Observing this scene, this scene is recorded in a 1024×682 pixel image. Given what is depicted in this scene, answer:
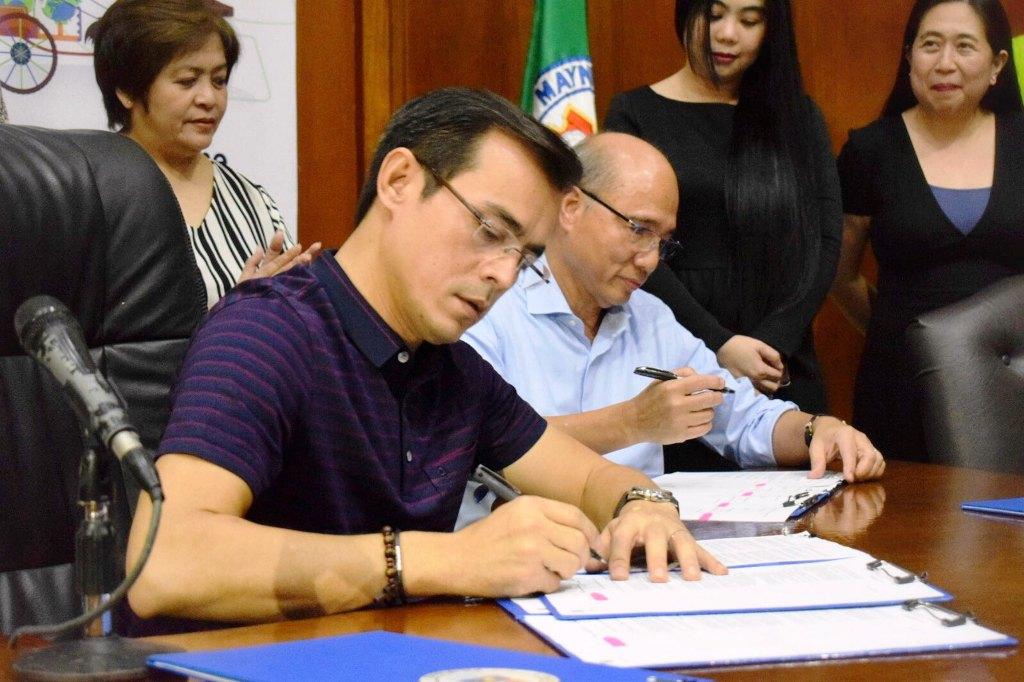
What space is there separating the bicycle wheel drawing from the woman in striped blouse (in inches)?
17.0

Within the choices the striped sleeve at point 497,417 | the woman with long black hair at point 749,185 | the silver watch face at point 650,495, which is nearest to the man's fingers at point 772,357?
the woman with long black hair at point 749,185

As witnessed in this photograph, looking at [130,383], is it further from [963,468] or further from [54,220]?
[963,468]

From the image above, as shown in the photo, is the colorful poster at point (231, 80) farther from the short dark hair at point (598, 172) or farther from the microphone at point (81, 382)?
the microphone at point (81, 382)

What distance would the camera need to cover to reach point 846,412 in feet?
13.1

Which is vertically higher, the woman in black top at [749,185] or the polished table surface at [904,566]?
the woman in black top at [749,185]

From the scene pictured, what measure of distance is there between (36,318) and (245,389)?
1.40 feet

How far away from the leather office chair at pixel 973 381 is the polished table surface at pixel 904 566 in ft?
0.21

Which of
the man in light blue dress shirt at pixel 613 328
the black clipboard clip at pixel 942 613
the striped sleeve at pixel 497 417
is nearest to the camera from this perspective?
the black clipboard clip at pixel 942 613

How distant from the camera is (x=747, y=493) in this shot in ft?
6.07

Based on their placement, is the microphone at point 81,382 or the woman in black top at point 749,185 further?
the woman in black top at point 749,185

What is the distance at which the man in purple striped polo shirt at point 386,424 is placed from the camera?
1.19 metres

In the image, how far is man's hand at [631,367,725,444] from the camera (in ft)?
6.51

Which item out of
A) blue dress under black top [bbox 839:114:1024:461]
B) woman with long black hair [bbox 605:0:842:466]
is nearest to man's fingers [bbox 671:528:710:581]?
woman with long black hair [bbox 605:0:842:466]

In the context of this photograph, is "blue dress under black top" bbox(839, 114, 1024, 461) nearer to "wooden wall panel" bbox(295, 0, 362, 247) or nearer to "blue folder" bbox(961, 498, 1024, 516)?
"blue folder" bbox(961, 498, 1024, 516)
